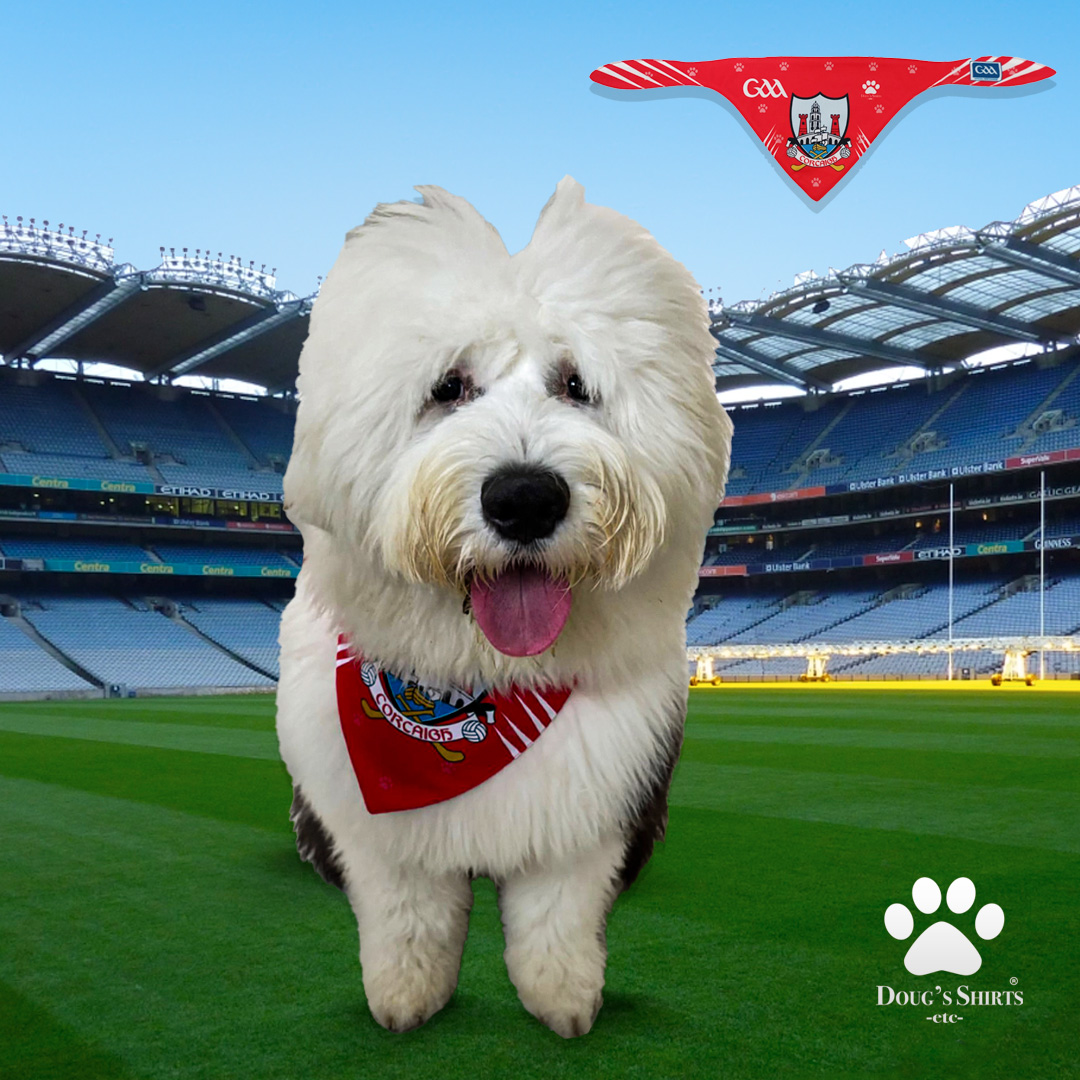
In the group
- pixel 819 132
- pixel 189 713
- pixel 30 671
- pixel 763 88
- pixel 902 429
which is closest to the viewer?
pixel 819 132

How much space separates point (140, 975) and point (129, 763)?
7263 millimetres

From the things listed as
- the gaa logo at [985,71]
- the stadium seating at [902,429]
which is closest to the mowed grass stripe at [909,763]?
the gaa logo at [985,71]

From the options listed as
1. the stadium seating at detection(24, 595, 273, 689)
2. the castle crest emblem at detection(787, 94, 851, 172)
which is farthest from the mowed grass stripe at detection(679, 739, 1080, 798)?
the stadium seating at detection(24, 595, 273, 689)

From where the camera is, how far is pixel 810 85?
501 inches

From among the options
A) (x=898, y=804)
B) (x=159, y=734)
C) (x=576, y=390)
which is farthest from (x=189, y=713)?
(x=576, y=390)

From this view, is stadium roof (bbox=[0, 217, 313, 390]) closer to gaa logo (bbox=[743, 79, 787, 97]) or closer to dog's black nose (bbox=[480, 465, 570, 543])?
gaa logo (bbox=[743, 79, 787, 97])

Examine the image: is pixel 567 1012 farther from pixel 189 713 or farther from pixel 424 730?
pixel 189 713

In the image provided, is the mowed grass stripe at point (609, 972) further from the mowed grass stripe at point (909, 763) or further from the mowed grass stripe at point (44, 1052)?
the mowed grass stripe at point (909, 763)

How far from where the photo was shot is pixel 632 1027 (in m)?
2.42

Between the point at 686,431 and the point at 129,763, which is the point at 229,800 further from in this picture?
the point at 686,431

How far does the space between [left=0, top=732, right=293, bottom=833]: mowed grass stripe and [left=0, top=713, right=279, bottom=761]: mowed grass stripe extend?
0.37 m

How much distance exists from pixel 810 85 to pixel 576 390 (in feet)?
40.5

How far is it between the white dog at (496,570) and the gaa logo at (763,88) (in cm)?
1185

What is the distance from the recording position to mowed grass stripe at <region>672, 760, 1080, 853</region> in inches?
210
